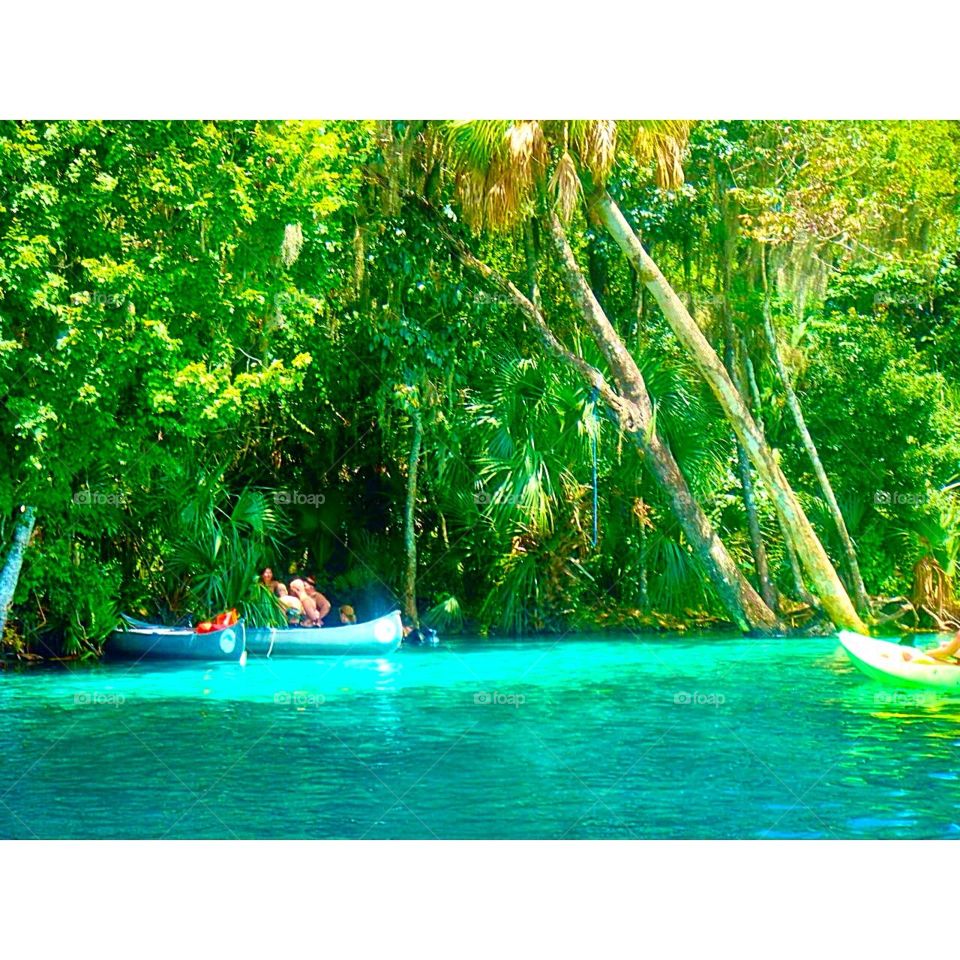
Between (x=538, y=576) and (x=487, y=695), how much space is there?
85.4 inches

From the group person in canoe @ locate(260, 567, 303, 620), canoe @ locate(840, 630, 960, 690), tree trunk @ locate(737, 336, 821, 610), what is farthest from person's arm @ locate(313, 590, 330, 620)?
canoe @ locate(840, 630, 960, 690)

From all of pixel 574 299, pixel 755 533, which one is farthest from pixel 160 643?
pixel 755 533

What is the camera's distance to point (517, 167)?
1051cm

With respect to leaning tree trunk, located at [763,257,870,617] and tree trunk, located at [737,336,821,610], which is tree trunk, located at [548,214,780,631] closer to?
tree trunk, located at [737,336,821,610]

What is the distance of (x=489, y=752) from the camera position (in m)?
8.05

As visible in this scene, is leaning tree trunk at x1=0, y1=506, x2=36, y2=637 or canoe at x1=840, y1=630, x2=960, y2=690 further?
leaning tree trunk at x1=0, y1=506, x2=36, y2=637

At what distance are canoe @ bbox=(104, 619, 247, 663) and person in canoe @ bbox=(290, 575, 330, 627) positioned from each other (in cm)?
84

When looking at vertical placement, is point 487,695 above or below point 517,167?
below

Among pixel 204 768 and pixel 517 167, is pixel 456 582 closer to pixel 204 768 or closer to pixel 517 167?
pixel 517 167

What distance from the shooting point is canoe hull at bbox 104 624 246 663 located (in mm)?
10811

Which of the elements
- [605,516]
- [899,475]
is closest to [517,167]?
[605,516]

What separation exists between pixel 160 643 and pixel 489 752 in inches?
152

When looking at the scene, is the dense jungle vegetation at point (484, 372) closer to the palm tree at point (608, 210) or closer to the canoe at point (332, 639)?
the palm tree at point (608, 210)

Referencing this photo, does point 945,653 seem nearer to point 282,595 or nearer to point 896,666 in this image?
point 896,666
